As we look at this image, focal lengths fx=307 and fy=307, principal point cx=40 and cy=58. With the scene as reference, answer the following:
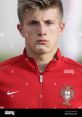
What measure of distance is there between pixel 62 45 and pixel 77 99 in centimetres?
27

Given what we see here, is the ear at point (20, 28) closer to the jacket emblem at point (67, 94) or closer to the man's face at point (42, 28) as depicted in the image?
the man's face at point (42, 28)

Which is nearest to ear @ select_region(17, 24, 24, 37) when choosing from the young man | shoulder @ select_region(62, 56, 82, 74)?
the young man

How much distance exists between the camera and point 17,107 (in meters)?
1.40

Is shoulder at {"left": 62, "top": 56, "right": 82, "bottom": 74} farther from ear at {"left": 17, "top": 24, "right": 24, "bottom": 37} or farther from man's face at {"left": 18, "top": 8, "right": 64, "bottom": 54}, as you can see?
ear at {"left": 17, "top": 24, "right": 24, "bottom": 37}

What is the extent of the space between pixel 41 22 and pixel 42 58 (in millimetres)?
169

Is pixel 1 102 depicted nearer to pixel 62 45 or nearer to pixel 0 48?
pixel 0 48

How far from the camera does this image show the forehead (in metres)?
1.37

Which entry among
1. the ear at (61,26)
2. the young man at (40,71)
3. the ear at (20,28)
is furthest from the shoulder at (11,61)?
the ear at (61,26)

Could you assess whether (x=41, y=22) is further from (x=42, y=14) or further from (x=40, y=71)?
(x=40, y=71)

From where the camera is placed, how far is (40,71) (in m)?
1.40

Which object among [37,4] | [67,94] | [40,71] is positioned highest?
[37,4]

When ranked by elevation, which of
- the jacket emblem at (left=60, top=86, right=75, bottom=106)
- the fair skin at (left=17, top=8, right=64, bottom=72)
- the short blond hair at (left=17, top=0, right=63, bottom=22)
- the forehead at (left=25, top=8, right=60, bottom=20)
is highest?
the short blond hair at (left=17, top=0, right=63, bottom=22)

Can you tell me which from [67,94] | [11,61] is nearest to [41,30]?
[11,61]

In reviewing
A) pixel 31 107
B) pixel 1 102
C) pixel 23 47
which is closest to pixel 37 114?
pixel 31 107
